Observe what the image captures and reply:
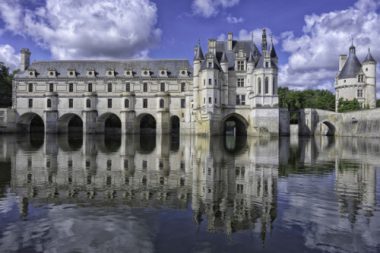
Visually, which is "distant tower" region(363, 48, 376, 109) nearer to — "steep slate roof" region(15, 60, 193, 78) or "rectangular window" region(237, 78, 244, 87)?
"rectangular window" region(237, 78, 244, 87)

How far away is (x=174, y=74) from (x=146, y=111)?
7455 millimetres

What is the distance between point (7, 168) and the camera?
14789 mm

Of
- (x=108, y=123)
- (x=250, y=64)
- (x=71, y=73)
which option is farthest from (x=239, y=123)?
(x=71, y=73)

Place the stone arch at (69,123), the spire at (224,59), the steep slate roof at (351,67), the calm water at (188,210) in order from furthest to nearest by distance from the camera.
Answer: the steep slate roof at (351,67) → the stone arch at (69,123) → the spire at (224,59) → the calm water at (188,210)

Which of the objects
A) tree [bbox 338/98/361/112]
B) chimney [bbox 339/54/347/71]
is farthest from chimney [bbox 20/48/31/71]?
chimney [bbox 339/54/347/71]

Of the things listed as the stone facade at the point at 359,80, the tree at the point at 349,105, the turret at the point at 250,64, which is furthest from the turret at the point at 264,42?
the stone facade at the point at 359,80

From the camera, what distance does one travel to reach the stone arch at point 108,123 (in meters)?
51.8

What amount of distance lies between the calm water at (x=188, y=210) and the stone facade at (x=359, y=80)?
46375 mm

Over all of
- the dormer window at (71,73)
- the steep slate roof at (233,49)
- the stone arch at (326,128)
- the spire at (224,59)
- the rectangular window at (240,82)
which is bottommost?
the stone arch at (326,128)

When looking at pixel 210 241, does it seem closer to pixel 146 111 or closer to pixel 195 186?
pixel 195 186

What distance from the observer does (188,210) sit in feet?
27.7

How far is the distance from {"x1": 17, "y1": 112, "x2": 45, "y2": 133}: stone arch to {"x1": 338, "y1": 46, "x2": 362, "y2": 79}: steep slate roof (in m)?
54.1

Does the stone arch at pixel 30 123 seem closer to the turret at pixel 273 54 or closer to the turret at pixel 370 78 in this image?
the turret at pixel 273 54

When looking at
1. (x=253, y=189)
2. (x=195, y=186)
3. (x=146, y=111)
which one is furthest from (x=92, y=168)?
(x=146, y=111)
